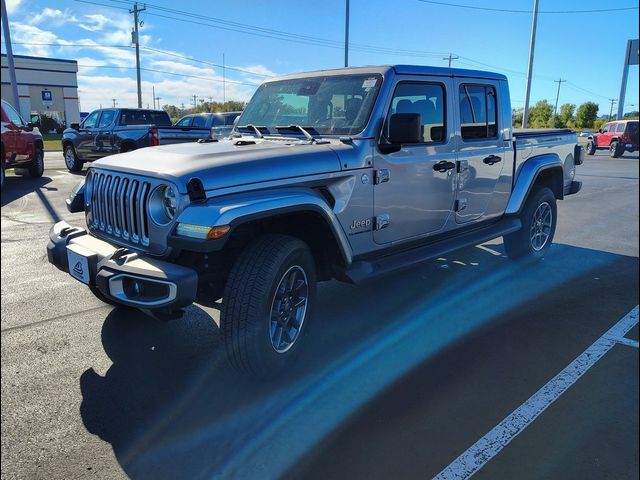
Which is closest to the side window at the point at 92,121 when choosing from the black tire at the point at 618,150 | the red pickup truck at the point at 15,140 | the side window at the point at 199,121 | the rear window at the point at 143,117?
the rear window at the point at 143,117

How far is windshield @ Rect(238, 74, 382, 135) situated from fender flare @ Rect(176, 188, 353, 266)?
0.88m

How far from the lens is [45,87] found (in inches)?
59.0

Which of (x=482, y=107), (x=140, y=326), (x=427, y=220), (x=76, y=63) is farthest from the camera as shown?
(x=482, y=107)

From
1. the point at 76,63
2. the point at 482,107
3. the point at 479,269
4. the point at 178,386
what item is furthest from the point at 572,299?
the point at 76,63

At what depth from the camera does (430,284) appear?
212 inches

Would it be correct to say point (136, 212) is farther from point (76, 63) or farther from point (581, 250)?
point (581, 250)

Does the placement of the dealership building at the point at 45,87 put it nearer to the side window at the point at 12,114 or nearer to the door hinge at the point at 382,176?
the side window at the point at 12,114

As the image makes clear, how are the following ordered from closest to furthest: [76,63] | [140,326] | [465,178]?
[76,63] → [140,326] → [465,178]

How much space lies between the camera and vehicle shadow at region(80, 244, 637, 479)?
2.70 metres

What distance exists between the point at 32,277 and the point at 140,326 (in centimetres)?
138

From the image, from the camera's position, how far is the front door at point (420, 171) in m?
4.01

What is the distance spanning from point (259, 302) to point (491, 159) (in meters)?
3.17

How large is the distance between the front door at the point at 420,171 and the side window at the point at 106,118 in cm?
1118

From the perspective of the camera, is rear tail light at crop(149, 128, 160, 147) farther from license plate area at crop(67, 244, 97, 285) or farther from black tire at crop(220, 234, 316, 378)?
black tire at crop(220, 234, 316, 378)
